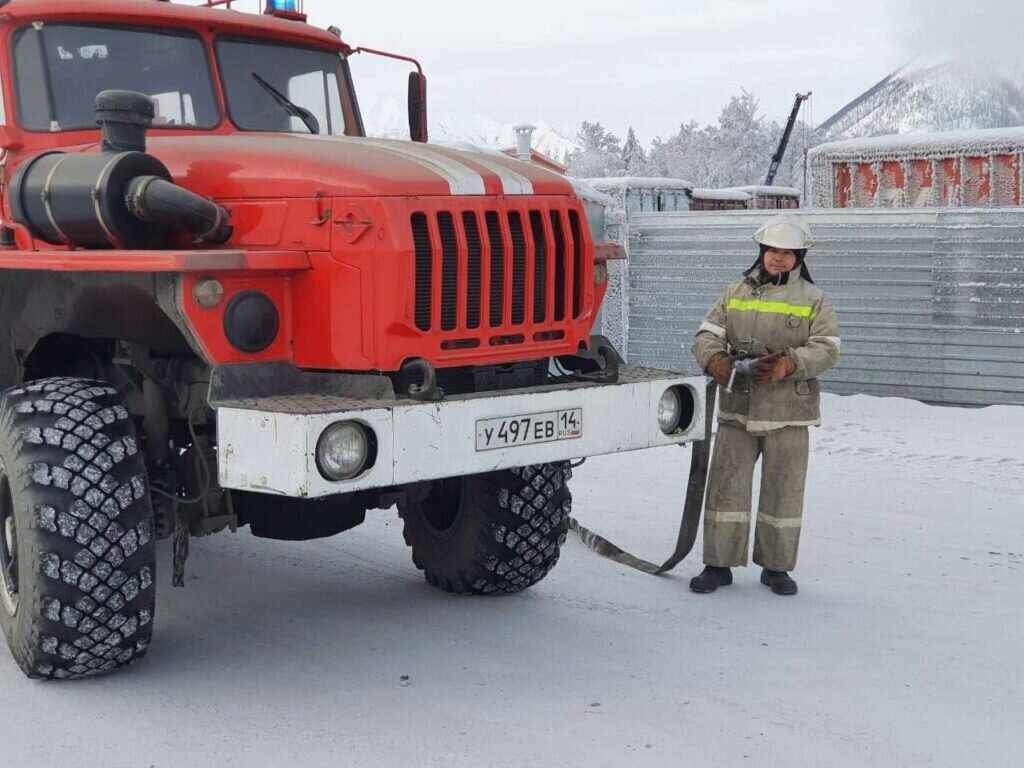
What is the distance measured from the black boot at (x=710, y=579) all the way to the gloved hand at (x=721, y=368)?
82 centimetres

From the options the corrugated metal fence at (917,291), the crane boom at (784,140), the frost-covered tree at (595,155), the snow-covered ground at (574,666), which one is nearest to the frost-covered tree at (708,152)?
the frost-covered tree at (595,155)

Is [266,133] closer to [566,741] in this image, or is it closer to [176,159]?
[176,159]

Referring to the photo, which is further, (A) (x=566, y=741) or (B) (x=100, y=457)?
(B) (x=100, y=457)

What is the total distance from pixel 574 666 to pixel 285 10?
3.24 m

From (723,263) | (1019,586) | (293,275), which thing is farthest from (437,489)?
(723,263)

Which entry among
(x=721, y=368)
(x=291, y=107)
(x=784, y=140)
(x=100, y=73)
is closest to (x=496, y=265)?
(x=721, y=368)

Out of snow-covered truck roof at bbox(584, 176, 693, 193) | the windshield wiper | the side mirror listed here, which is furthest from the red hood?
snow-covered truck roof at bbox(584, 176, 693, 193)

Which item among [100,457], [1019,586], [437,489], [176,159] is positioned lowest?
[1019,586]

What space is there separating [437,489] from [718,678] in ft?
5.20

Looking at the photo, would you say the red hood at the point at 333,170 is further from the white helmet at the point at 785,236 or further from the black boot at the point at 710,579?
the black boot at the point at 710,579

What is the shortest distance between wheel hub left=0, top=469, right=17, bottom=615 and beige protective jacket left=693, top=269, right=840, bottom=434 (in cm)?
287

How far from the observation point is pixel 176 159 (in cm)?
477

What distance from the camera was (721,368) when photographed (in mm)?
5824

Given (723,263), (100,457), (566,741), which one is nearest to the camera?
(566,741)
